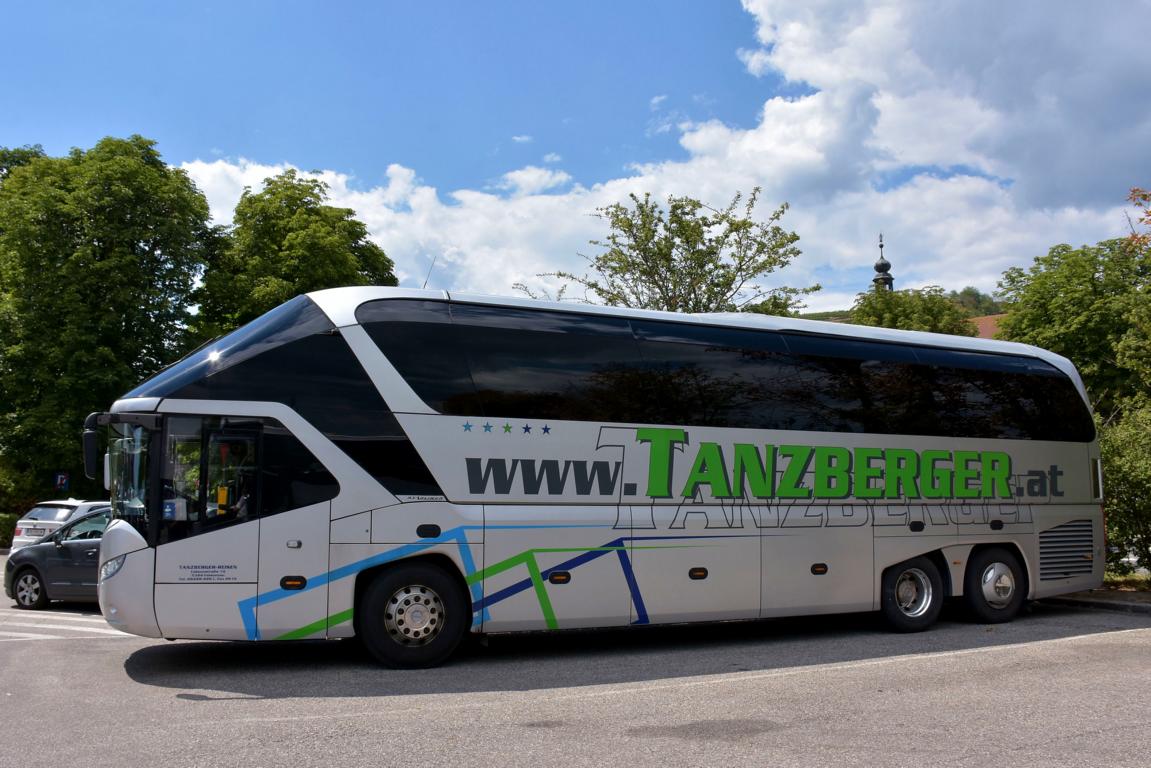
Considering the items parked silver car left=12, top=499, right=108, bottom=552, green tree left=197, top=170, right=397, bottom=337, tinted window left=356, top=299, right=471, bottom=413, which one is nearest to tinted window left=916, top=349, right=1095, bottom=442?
tinted window left=356, top=299, right=471, bottom=413

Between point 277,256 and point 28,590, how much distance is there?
71.7 ft

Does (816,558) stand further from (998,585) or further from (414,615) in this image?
(414,615)

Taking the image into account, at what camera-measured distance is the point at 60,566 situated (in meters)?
14.9

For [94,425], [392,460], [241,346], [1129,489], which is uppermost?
[241,346]

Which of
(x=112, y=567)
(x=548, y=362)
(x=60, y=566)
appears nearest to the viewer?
(x=112, y=567)

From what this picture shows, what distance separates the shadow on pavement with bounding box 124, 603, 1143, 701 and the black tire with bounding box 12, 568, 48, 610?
600cm

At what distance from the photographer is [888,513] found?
11734 millimetres

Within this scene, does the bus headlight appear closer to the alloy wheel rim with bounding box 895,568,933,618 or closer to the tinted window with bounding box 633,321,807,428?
the tinted window with bounding box 633,321,807,428

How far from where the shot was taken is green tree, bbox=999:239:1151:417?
130 ft

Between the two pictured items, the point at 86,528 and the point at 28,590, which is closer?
the point at 86,528

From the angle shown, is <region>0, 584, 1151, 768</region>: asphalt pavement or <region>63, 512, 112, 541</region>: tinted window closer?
<region>0, 584, 1151, 768</region>: asphalt pavement

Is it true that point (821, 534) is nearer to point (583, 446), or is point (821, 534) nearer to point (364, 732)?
point (583, 446)

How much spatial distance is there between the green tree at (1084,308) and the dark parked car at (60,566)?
120 feet

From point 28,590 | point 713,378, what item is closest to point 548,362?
point 713,378
